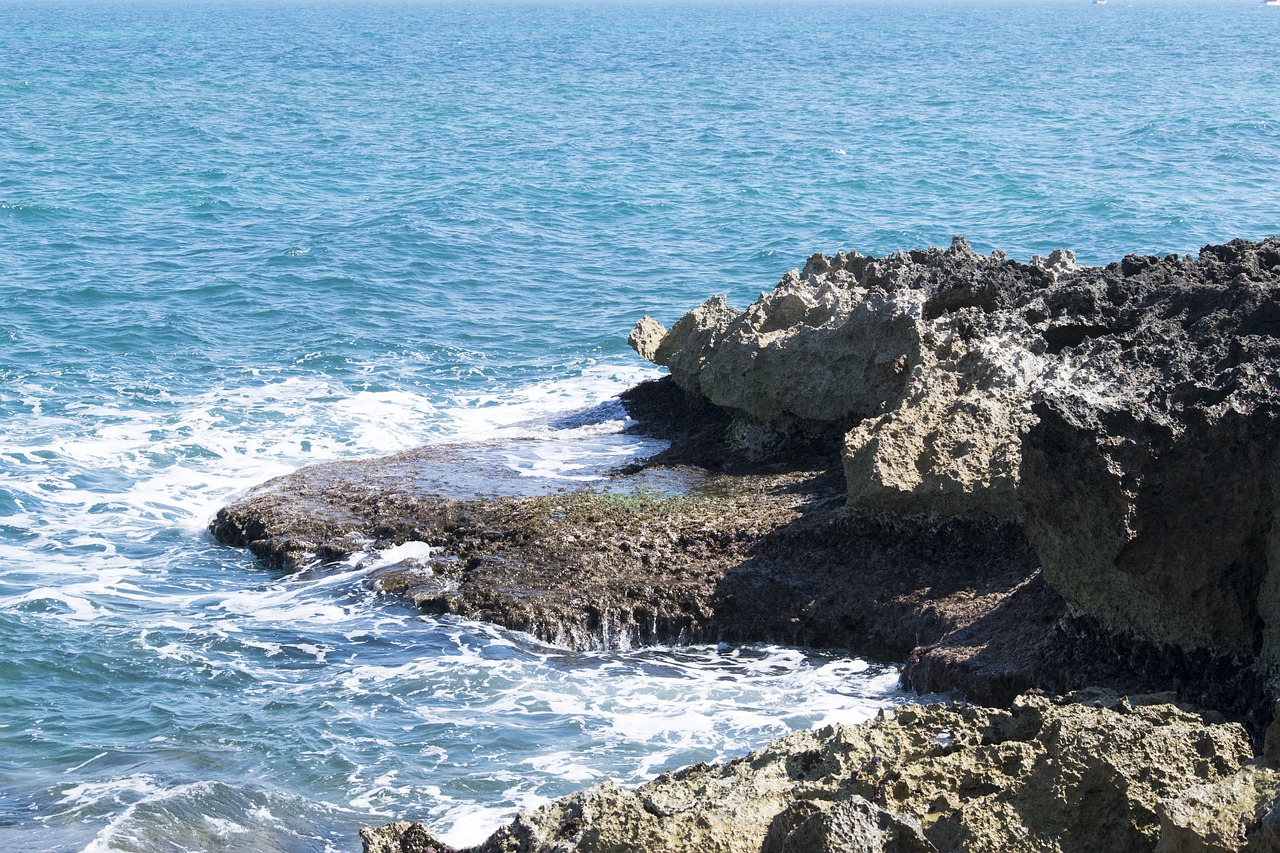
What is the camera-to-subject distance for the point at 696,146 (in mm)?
41375

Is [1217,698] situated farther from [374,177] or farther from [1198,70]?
[1198,70]

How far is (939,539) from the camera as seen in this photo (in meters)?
11.1

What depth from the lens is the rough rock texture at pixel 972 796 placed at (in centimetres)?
572

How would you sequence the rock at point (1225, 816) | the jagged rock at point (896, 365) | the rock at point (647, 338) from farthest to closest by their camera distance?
1. the rock at point (647, 338)
2. the jagged rock at point (896, 365)
3. the rock at point (1225, 816)

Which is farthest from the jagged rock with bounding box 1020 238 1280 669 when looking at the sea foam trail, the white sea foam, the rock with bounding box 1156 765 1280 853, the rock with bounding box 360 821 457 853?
the white sea foam

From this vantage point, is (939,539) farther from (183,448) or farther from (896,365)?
(183,448)

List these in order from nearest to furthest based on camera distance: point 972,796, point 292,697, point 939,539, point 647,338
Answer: point 972,796 < point 292,697 < point 939,539 < point 647,338

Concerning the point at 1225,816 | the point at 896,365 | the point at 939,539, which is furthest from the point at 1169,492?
the point at 896,365

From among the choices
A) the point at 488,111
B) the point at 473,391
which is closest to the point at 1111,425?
the point at 473,391

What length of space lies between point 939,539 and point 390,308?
583 inches

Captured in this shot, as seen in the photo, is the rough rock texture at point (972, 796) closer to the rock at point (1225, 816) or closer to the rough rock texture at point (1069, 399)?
the rock at point (1225, 816)

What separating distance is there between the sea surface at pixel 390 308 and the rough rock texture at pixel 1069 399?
169cm

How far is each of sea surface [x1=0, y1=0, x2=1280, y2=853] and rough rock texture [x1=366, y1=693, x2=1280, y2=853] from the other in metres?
2.20

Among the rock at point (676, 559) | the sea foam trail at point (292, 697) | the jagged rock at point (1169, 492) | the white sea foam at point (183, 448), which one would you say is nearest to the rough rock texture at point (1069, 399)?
the jagged rock at point (1169, 492)
